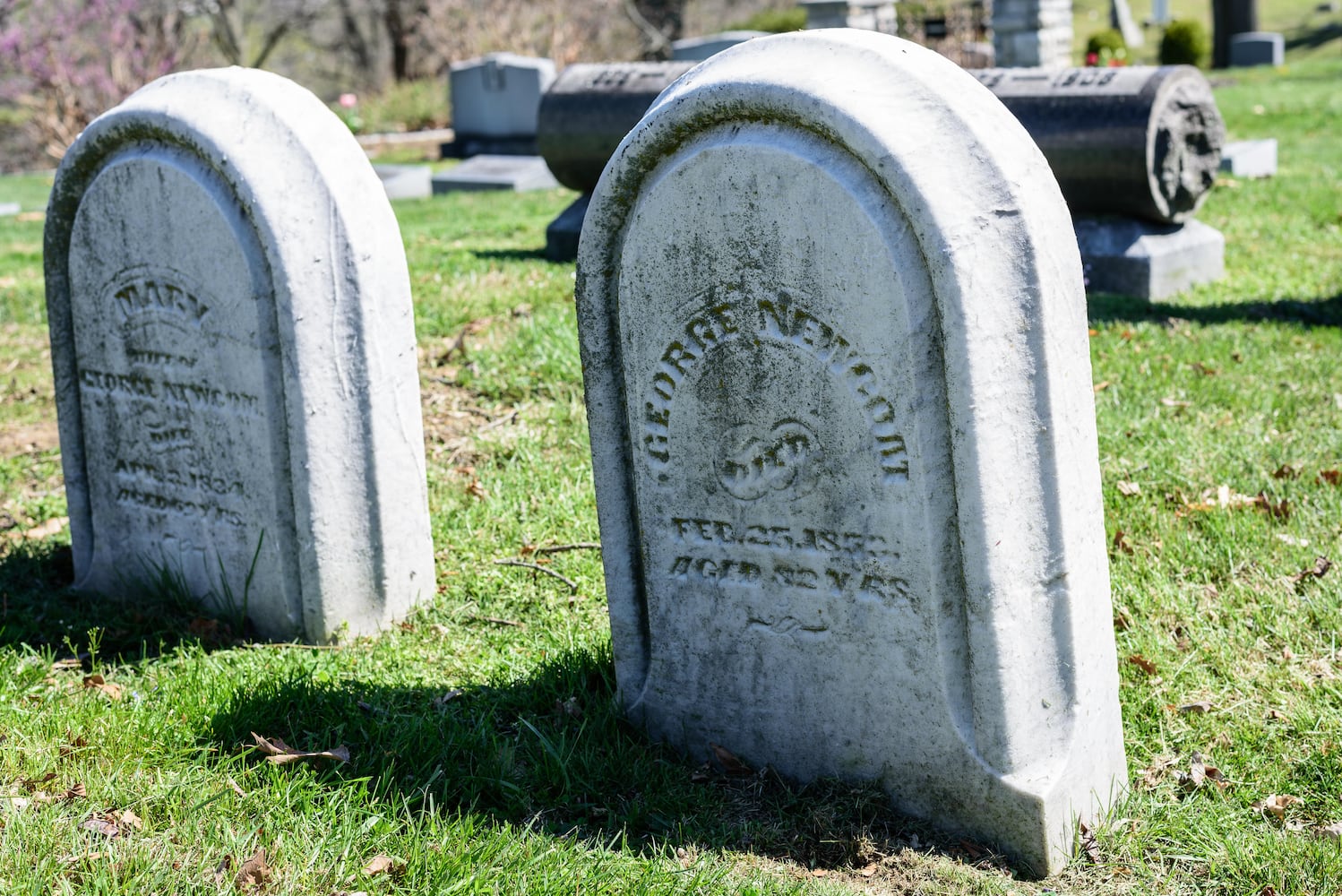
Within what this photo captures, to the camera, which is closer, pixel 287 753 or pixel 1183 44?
pixel 287 753

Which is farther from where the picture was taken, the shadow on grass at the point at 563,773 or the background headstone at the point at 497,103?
the background headstone at the point at 497,103

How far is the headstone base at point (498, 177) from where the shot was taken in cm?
1380

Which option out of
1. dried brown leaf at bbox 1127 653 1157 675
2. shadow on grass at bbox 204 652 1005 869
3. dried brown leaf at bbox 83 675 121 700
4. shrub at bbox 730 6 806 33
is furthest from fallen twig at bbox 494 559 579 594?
shrub at bbox 730 6 806 33

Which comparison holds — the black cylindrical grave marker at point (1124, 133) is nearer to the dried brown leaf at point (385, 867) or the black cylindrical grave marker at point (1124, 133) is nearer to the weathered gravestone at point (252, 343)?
the weathered gravestone at point (252, 343)

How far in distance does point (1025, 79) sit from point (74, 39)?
1811 cm

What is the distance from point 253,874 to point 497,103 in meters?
16.9

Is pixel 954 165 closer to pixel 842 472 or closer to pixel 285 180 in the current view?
pixel 842 472

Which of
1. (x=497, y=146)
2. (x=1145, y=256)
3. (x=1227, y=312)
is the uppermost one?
(x=497, y=146)

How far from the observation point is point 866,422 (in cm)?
259

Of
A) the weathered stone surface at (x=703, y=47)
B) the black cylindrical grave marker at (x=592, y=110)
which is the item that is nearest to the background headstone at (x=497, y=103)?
the weathered stone surface at (x=703, y=47)

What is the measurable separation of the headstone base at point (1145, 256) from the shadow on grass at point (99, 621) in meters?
5.38

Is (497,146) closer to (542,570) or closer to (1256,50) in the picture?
(542,570)

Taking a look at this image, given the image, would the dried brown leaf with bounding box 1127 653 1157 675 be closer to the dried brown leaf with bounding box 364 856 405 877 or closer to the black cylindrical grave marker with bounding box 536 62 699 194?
the dried brown leaf with bounding box 364 856 405 877

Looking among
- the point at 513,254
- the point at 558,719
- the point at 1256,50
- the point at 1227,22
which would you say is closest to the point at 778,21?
the point at 1256,50
